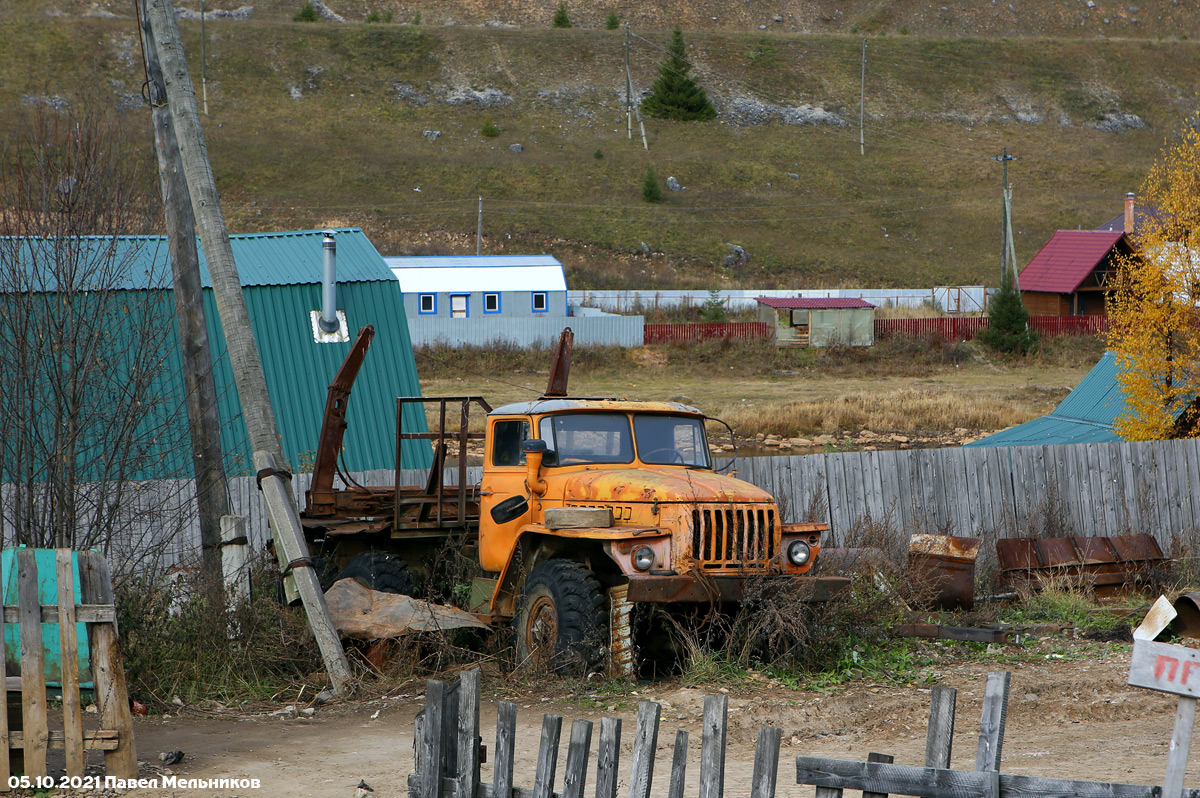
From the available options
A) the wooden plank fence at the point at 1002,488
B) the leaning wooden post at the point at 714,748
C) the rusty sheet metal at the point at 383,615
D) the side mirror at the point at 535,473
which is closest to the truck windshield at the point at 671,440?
the side mirror at the point at 535,473

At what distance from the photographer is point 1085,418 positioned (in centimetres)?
2381

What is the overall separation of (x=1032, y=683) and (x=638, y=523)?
343 cm

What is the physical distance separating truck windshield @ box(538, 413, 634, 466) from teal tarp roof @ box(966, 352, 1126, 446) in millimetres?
A: 14239

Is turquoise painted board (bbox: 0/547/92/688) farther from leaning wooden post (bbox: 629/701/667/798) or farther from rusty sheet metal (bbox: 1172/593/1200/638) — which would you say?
rusty sheet metal (bbox: 1172/593/1200/638)

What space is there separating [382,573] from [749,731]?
460 cm

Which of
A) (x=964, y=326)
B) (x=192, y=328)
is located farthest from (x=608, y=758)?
(x=964, y=326)

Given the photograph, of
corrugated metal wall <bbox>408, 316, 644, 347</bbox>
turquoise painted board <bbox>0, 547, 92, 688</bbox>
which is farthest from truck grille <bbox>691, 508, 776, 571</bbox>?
corrugated metal wall <bbox>408, 316, 644, 347</bbox>

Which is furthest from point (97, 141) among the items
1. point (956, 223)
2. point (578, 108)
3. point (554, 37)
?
point (554, 37)

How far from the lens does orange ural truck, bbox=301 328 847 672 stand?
349 inches

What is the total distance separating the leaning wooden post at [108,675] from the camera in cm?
651

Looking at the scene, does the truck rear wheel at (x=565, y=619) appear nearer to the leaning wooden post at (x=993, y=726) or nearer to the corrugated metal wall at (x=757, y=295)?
the leaning wooden post at (x=993, y=726)

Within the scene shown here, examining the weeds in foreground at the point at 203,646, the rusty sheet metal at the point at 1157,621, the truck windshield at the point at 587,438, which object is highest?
the truck windshield at the point at 587,438

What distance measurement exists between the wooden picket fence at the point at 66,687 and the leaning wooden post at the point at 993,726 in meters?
4.77

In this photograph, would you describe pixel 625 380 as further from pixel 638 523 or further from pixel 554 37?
pixel 554 37
